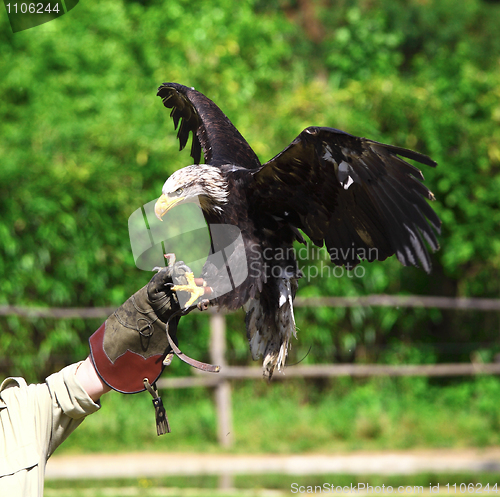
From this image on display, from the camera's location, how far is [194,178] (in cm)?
275

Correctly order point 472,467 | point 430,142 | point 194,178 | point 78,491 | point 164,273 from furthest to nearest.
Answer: point 430,142
point 472,467
point 78,491
point 194,178
point 164,273

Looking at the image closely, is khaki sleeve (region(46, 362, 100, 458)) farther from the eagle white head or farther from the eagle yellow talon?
the eagle white head

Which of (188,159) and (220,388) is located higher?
(188,159)

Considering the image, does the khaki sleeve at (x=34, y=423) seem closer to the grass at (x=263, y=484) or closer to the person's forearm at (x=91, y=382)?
the person's forearm at (x=91, y=382)

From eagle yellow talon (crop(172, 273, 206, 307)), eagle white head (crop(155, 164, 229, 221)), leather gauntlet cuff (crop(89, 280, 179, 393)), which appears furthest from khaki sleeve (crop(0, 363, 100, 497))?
eagle white head (crop(155, 164, 229, 221))

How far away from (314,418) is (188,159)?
8.94ft

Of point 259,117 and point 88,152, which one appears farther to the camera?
point 259,117

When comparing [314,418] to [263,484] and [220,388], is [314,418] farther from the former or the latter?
[263,484]

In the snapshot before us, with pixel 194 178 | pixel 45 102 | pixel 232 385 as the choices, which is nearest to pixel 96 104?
pixel 45 102

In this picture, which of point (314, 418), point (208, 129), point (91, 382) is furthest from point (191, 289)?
point (314, 418)

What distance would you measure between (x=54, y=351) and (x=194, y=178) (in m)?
4.03

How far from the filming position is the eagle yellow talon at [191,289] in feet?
7.27

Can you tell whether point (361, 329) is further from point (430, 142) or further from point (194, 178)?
point (194, 178)

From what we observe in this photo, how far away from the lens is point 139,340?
2127mm
